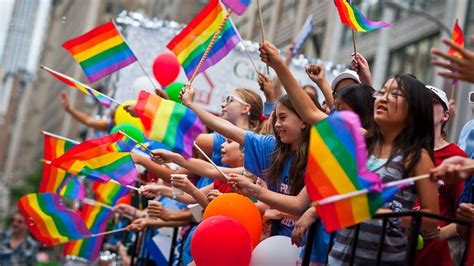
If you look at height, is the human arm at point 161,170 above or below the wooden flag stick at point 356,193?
above

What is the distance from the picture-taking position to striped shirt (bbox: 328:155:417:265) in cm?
477

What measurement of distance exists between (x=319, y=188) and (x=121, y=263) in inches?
266

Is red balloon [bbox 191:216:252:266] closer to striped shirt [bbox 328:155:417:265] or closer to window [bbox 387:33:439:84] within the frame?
striped shirt [bbox 328:155:417:265]

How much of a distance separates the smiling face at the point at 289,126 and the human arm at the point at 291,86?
393 mm

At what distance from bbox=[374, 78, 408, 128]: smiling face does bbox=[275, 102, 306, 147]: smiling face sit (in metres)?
0.81

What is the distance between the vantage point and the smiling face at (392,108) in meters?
4.90

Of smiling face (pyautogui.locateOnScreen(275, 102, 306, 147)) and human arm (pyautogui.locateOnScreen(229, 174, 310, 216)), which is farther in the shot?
smiling face (pyautogui.locateOnScreen(275, 102, 306, 147))

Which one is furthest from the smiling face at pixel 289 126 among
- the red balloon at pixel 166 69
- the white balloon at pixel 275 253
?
the red balloon at pixel 166 69

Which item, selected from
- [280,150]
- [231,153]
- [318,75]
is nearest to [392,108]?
[280,150]

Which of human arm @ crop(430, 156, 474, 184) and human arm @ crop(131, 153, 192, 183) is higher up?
human arm @ crop(131, 153, 192, 183)

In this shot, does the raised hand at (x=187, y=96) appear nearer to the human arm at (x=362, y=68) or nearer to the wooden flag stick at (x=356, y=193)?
the human arm at (x=362, y=68)

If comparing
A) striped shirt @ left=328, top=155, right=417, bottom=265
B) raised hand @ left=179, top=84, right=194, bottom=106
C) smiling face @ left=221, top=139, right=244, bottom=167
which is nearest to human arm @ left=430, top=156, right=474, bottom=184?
striped shirt @ left=328, top=155, right=417, bottom=265

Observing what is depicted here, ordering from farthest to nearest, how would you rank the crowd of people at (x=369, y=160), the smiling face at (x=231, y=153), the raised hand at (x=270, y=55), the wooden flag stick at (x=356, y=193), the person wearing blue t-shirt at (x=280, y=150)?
the smiling face at (x=231, y=153) → the person wearing blue t-shirt at (x=280, y=150) → the raised hand at (x=270, y=55) → the crowd of people at (x=369, y=160) → the wooden flag stick at (x=356, y=193)

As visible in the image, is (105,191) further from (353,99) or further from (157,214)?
(353,99)
